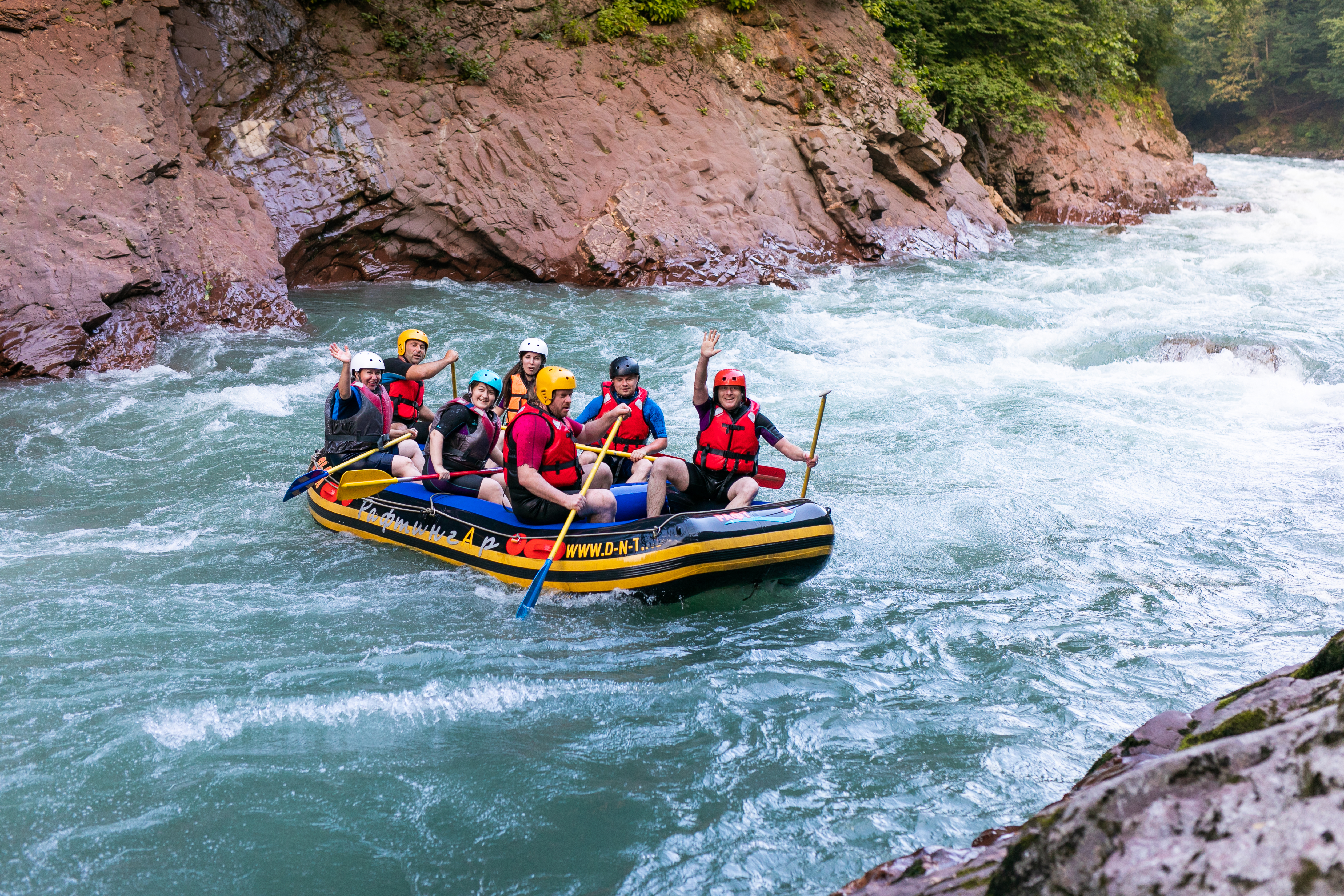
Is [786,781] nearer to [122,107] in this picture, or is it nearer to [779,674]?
[779,674]

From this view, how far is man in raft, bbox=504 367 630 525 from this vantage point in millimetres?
5520

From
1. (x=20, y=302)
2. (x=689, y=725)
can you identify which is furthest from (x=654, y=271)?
(x=689, y=725)

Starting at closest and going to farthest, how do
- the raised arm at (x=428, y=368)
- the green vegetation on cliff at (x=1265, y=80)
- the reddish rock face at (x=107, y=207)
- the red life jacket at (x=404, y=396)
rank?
the raised arm at (x=428, y=368)
the red life jacket at (x=404, y=396)
the reddish rock face at (x=107, y=207)
the green vegetation on cliff at (x=1265, y=80)

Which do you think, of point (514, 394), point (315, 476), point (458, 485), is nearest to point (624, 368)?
point (514, 394)

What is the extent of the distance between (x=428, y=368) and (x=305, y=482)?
4.10ft

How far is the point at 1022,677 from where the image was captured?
15.2 ft

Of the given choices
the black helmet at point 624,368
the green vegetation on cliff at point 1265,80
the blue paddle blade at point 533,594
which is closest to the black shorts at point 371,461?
the black helmet at point 624,368

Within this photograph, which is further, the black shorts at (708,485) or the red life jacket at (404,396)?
the red life jacket at (404,396)

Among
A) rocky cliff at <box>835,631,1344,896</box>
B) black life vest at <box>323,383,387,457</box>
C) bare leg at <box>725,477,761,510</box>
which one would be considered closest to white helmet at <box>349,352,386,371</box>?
black life vest at <box>323,383,387,457</box>

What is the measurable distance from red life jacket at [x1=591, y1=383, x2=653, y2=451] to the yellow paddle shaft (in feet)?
1.35

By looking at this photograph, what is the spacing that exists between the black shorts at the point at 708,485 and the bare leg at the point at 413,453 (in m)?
2.09

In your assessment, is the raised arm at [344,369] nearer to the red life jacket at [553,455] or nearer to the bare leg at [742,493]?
the red life jacket at [553,455]

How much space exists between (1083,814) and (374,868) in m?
2.45

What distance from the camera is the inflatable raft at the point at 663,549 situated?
516 cm
